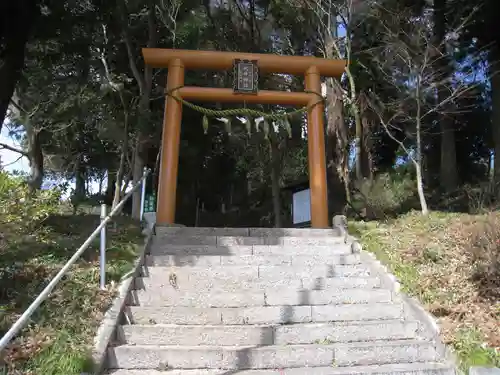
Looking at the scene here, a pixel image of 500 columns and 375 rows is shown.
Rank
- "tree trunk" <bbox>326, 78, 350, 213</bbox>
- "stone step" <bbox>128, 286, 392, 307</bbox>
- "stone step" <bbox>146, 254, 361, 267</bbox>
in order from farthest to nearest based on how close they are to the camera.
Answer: "tree trunk" <bbox>326, 78, 350, 213</bbox> < "stone step" <bbox>146, 254, 361, 267</bbox> < "stone step" <bbox>128, 286, 392, 307</bbox>

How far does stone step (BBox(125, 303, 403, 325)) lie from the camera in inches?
163

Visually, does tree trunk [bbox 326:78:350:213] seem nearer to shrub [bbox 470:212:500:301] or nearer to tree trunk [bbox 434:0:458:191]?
tree trunk [bbox 434:0:458:191]

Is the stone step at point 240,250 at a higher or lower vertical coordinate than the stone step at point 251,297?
higher

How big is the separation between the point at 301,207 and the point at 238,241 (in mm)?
3419

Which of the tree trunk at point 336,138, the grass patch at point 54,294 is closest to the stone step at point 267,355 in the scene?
the grass patch at point 54,294

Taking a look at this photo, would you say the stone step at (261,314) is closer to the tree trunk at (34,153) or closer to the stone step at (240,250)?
the stone step at (240,250)

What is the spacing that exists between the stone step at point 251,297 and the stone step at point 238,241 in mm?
1249

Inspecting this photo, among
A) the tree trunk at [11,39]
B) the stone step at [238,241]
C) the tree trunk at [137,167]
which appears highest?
the tree trunk at [11,39]

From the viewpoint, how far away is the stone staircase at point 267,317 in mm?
3582

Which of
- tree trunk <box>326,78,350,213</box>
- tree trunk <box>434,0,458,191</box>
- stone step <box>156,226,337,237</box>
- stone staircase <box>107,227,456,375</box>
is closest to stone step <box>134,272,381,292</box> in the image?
stone staircase <box>107,227,456,375</box>

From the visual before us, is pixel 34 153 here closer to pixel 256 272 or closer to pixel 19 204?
pixel 19 204

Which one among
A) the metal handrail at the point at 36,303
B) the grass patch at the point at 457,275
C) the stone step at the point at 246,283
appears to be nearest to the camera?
the metal handrail at the point at 36,303

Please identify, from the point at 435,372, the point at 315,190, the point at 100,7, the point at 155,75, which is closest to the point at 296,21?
the point at 155,75

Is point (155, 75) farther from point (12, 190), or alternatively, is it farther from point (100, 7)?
point (12, 190)
